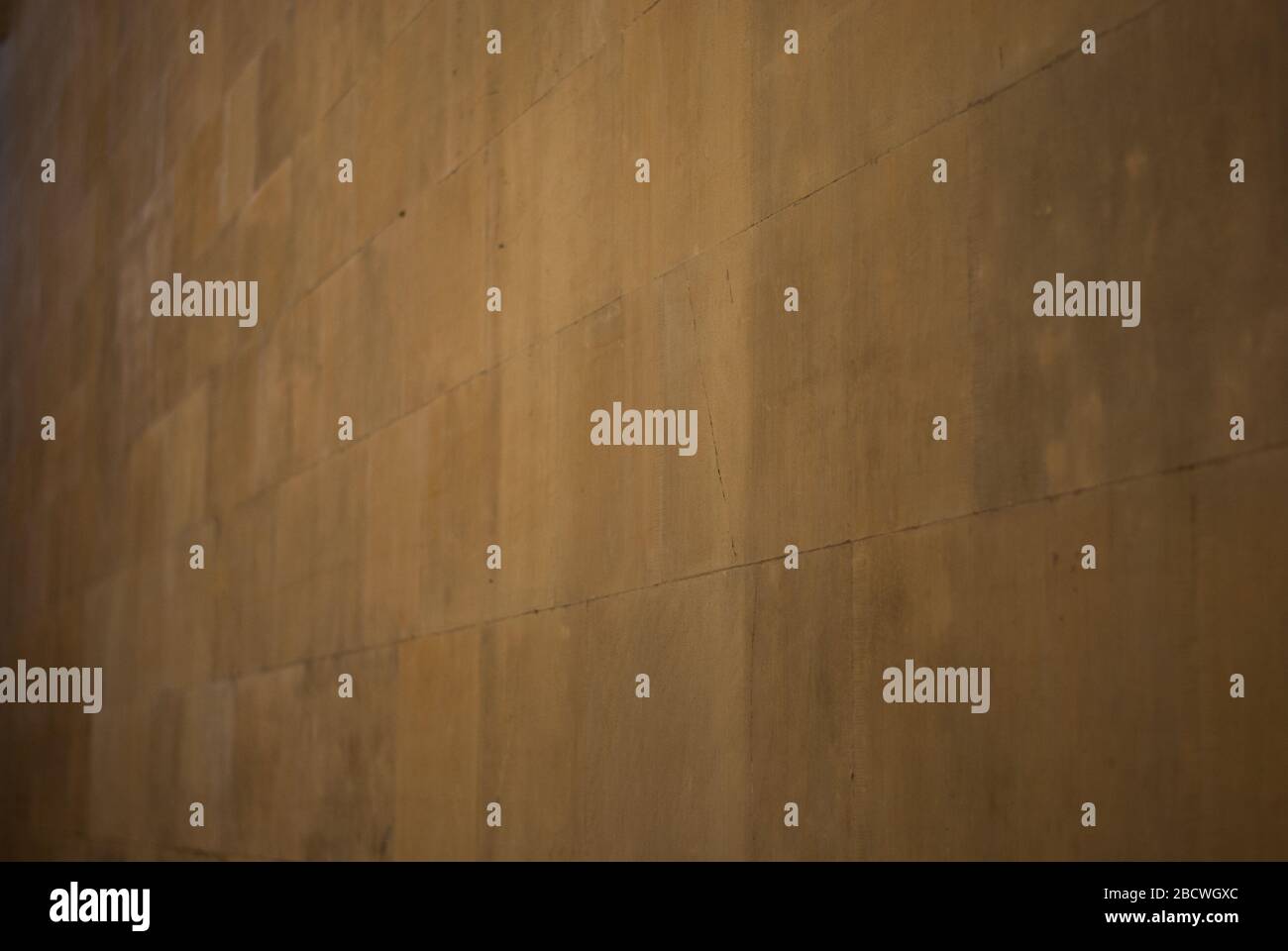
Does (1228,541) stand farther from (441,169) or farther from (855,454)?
(441,169)

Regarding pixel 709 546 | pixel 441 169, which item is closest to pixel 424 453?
pixel 441 169

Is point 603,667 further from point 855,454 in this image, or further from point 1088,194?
point 1088,194

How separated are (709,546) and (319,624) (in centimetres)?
484

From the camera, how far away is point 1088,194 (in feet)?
18.0

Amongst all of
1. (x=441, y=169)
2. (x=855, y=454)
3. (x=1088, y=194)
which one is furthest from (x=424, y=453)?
(x=1088, y=194)

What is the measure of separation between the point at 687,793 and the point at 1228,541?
3012 mm
